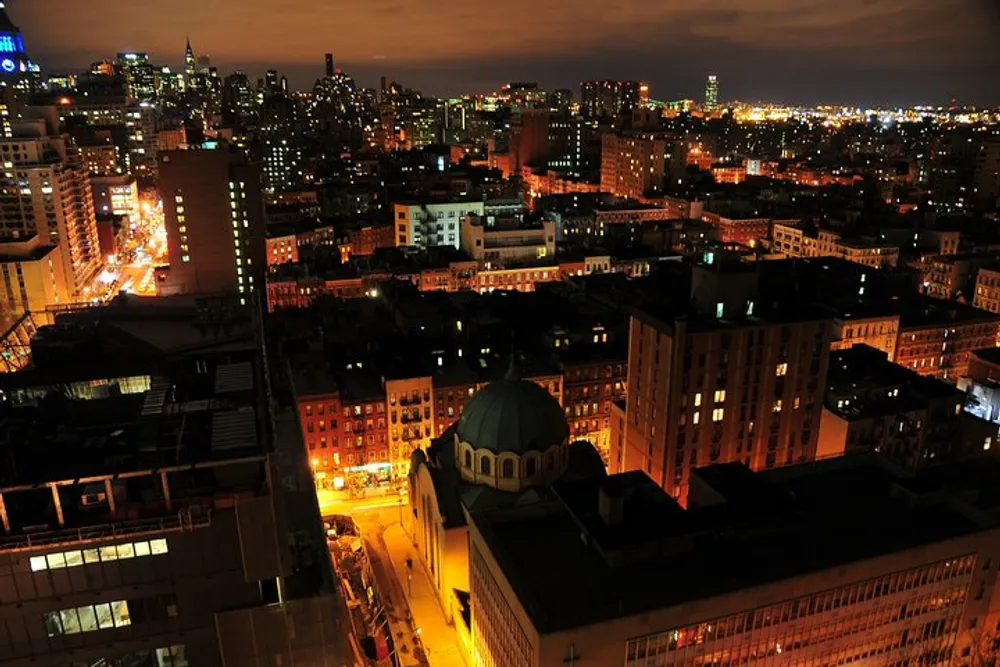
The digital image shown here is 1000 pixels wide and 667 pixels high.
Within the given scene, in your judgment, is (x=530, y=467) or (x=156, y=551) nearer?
(x=156, y=551)

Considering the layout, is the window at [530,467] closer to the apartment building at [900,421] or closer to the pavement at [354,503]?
the pavement at [354,503]

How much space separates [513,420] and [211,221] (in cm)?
10104

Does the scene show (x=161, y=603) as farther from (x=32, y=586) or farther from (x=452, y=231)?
(x=452, y=231)

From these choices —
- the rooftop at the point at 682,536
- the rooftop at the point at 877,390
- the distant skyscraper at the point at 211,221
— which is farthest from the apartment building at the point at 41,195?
the rooftop at the point at 877,390

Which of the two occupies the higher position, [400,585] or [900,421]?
[900,421]

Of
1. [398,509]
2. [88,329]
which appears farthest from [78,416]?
[398,509]

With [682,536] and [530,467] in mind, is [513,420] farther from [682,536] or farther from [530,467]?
[682,536]

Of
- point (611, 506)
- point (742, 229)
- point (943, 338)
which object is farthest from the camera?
point (742, 229)

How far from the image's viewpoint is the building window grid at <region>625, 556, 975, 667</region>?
46.0 metres

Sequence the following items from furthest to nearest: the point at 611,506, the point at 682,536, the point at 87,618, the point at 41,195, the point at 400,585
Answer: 1. the point at 41,195
2. the point at 400,585
3. the point at 611,506
4. the point at 682,536
5. the point at 87,618

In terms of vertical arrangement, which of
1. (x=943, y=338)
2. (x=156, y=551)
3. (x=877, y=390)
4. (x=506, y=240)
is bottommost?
(x=943, y=338)

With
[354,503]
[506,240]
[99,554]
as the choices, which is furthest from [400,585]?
[506,240]

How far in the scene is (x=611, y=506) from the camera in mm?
49812

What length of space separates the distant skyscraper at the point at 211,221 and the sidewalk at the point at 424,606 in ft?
261
